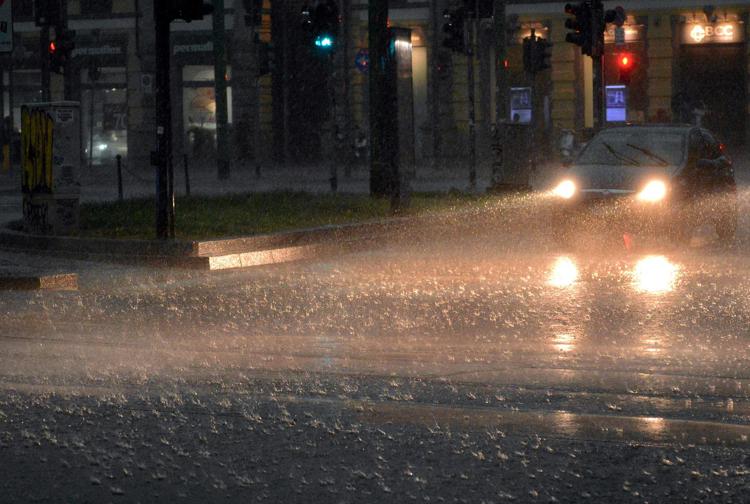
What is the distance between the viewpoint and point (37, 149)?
17.5 meters

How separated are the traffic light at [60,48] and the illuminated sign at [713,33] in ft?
63.3

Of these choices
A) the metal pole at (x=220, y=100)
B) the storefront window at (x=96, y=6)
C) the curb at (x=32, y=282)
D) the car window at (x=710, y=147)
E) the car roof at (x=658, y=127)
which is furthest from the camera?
the storefront window at (x=96, y=6)

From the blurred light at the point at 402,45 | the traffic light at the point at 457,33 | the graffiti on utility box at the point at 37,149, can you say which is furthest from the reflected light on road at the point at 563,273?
the traffic light at the point at 457,33

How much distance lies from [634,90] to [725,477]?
126 ft

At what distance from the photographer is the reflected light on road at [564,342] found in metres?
9.23

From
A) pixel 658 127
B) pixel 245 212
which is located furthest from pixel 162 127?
pixel 658 127

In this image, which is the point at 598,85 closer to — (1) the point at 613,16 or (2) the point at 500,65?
(1) the point at 613,16

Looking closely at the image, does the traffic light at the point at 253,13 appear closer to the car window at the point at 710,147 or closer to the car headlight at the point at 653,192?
the car window at the point at 710,147

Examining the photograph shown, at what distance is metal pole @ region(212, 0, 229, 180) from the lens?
114ft

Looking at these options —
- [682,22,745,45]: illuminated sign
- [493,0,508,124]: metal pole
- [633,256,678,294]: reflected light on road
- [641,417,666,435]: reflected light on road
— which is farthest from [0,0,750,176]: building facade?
[641,417,666,435]: reflected light on road

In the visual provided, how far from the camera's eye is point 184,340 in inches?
384

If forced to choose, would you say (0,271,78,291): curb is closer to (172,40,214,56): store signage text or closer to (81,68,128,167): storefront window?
(172,40,214,56): store signage text

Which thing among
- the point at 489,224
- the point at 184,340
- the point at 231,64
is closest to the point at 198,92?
the point at 231,64

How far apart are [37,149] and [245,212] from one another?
346cm
